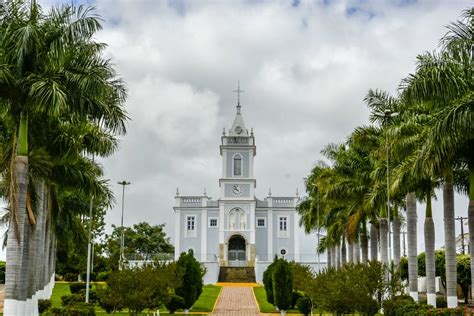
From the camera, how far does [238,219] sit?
68375 millimetres

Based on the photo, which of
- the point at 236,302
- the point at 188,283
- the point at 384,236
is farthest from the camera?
the point at 236,302

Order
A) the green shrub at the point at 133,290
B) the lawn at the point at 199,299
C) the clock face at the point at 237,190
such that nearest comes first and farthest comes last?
1. the green shrub at the point at 133,290
2. the lawn at the point at 199,299
3. the clock face at the point at 237,190

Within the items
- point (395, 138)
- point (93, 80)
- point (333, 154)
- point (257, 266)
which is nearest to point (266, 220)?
point (257, 266)

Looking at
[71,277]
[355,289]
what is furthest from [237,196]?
[355,289]

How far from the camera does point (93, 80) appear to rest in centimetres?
1839

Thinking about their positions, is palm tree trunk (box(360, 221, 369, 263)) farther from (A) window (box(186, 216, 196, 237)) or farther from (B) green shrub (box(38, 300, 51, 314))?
(A) window (box(186, 216, 196, 237))

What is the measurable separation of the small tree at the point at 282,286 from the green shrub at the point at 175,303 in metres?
4.95

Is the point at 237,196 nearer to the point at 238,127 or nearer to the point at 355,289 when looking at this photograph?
the point at 238,127

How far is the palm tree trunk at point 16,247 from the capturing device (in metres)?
17.0

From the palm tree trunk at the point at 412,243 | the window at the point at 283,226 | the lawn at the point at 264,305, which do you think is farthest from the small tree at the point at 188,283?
the window at the point at 283,226

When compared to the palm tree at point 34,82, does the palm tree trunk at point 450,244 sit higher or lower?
lower

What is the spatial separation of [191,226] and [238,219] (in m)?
5.16

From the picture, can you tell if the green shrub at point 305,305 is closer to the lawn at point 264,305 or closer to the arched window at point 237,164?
the lawn at point 264,305

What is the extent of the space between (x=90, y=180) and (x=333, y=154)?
60.1 ft
